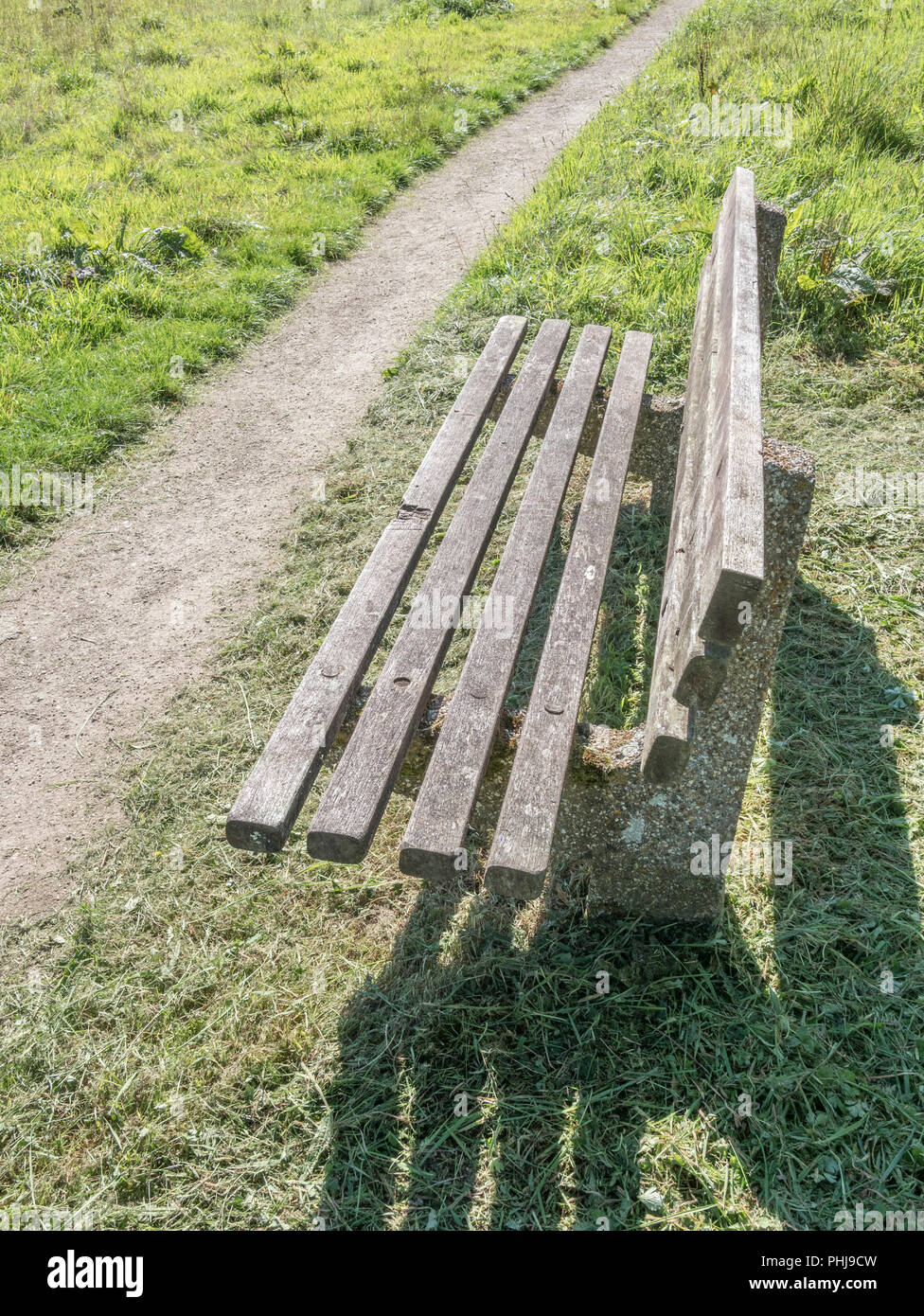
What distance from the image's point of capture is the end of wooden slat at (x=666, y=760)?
6.37ft

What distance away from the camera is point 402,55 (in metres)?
10.7

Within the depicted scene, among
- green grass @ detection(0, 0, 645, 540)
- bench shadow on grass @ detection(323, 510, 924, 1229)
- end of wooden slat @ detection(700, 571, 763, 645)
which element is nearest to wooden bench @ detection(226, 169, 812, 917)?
end of wooden slat @ detection(700, 571, 763, 645)

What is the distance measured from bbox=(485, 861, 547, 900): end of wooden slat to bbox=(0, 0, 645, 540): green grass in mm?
3452

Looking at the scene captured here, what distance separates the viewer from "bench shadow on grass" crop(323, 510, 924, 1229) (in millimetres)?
2018

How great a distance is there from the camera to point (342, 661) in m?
2.28

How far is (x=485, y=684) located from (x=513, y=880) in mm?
519

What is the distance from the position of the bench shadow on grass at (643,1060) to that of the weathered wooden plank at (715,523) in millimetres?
690

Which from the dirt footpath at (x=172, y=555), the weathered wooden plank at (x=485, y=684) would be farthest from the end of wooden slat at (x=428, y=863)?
the dirt footpath at (x=172, y=555)

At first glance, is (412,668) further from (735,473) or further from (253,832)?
(735,473)

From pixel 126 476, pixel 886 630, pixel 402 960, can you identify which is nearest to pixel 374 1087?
pixel 402 960

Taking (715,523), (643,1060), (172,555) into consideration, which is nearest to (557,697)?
(715,523)

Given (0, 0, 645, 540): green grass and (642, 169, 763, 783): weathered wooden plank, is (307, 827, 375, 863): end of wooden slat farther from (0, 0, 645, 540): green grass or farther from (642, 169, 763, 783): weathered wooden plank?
(0, 0, 645, 540): green grass

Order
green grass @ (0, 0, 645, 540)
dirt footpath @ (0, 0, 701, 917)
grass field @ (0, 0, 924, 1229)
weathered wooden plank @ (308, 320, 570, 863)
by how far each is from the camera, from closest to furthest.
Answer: weathered wooden plank @ (308, 320, 570, 863) < grass field @ (0, 0, 924, 1229) < dirt footpath @ (0, 0, 701, 917) < green grass @ (0, 0, 645, 540)
